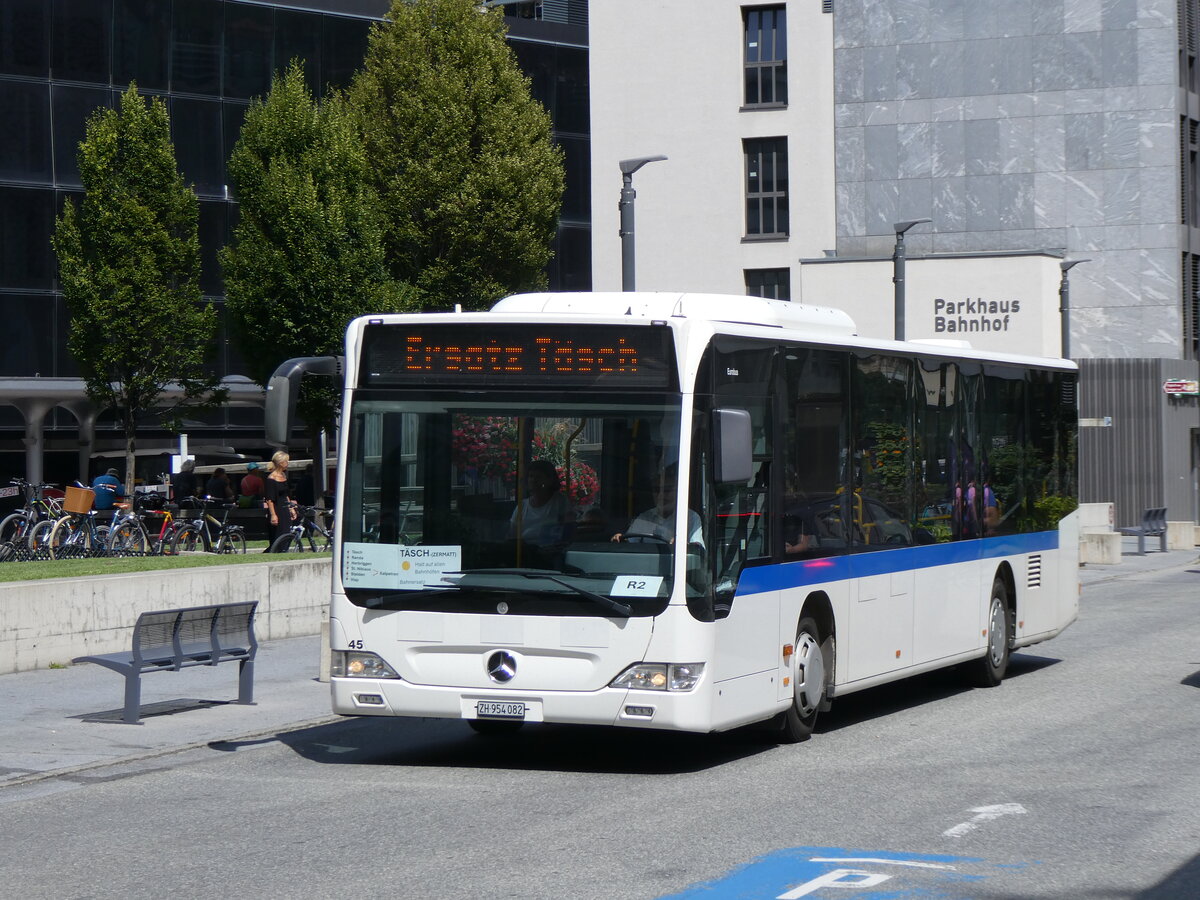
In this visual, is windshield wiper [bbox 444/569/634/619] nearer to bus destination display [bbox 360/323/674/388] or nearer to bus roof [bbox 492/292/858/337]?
bus destination display [bbox 360/323/674/388]

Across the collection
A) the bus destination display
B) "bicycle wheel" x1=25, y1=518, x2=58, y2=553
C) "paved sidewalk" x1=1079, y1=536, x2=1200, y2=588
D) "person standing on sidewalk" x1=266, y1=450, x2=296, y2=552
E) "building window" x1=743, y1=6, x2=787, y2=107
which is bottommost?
"paved sidewalk" x1=1079, y1=536, x2=1200, y2=588

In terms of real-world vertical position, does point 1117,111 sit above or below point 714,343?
above

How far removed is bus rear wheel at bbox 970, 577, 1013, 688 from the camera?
15.2 m

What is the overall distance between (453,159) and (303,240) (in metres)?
4.70

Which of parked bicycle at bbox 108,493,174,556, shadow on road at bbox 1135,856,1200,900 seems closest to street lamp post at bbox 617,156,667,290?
parked bicycle at bbox 108,493,174,556

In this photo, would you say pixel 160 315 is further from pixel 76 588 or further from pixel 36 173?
pixel 76 588

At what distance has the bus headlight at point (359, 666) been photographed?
10.6 metres

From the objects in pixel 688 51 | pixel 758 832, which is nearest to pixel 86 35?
pixel 688 51

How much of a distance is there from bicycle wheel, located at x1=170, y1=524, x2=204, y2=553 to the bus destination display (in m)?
16.9

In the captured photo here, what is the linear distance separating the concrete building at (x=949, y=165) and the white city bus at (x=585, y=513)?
35.1 m

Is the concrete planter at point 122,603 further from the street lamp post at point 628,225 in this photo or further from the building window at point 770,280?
the building window at point 770,280

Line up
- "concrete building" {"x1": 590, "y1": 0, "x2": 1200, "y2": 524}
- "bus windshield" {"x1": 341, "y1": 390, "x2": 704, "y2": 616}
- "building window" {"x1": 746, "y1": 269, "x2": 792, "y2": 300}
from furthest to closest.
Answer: "building window" {"x1": 746, "y1": 269, "x2": 792, "y2": 300}, "concrete building" {"x1": 590, "y1": 0, "x2": 1200, "y2": 524}, "bus windshield" {"x1": 341, "y1": 390, "x2": 704, "y2": 616}

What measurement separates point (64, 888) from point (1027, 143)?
44.2 metres

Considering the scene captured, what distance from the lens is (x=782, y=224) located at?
49.9 metres
